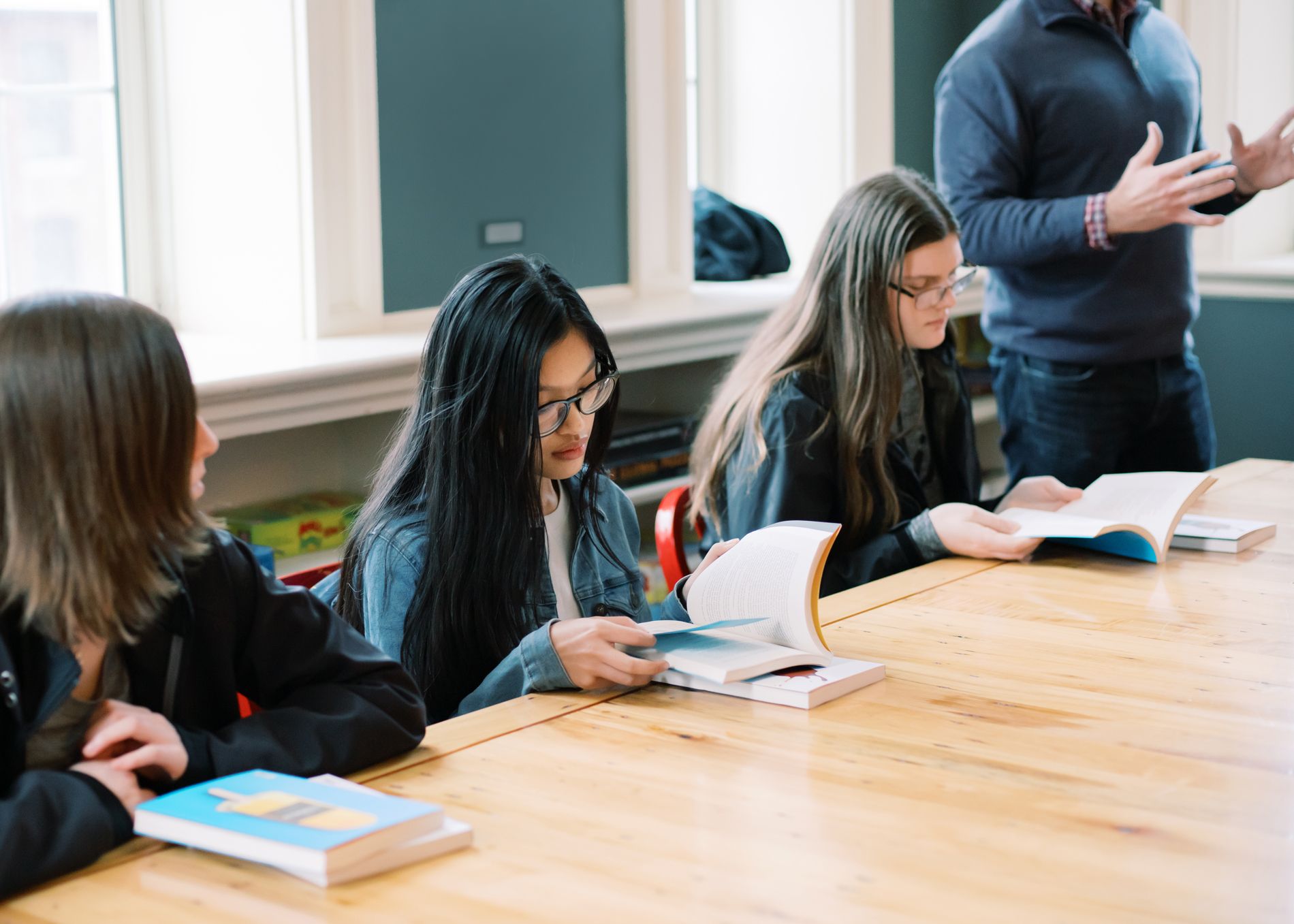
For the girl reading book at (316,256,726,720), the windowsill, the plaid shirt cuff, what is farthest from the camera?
the plaid shirt cuff

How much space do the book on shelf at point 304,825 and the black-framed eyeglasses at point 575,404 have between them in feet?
1.85

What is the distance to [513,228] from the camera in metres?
3.11

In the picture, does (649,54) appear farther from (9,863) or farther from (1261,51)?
(9,863)

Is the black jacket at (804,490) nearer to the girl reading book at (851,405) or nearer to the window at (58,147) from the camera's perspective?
the girl reading book at (851,405)

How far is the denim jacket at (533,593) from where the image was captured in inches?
57.1

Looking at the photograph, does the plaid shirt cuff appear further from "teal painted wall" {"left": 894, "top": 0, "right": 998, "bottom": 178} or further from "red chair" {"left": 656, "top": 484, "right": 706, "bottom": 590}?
"teal painted wall" {"left": 894, "top": 0, "right": 998, "bottom": 178}

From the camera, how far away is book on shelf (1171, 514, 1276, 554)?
6.72 ft

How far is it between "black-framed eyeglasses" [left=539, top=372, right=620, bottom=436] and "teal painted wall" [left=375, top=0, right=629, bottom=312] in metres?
1.37

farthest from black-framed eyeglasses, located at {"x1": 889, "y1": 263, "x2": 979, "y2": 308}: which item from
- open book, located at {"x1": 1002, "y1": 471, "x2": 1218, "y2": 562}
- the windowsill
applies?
the windowsill

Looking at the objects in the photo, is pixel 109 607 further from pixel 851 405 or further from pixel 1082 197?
pixel 1082 197

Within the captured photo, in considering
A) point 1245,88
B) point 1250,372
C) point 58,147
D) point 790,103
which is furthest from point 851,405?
point 1245,88

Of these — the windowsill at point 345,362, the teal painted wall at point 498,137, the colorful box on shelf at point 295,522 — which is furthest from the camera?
the teal painted wall at point 498,137

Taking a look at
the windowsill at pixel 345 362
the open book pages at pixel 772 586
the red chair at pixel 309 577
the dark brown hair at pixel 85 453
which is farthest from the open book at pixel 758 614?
the windowsill at pixel 345 362

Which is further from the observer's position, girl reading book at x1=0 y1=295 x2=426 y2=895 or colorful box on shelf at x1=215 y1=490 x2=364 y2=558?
colorful box on shelf at x1=215 y1=490 x2=364 y2=558
